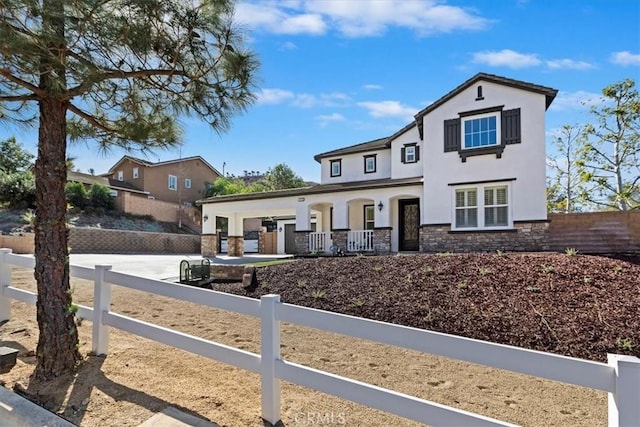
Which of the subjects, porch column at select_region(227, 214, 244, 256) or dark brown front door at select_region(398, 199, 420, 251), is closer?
dark brown front door at select_region(398, 199, 420, 251)

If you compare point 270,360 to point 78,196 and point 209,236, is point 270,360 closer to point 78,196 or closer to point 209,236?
point 209,236

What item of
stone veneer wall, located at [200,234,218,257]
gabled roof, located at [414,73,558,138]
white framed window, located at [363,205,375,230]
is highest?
gabled roof, located at [414,73,558,138]

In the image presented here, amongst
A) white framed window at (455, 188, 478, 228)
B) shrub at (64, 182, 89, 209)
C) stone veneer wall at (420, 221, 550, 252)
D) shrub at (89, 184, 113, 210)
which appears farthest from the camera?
shrub at (89, 184, 113, 210)

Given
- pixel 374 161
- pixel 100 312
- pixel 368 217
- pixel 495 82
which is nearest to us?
pixel 100 312

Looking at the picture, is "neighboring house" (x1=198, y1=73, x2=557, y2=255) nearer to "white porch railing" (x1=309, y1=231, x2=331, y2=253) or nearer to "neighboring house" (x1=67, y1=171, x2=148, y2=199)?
"white porch railing" (x1=309, y1=231, x2=331, y2=253)

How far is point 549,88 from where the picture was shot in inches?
→ 524

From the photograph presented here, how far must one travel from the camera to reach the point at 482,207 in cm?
1442

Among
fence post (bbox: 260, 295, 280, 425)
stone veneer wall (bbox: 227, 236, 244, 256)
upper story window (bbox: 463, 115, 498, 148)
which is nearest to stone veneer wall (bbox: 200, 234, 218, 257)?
stone veneer wall (bbox: 227, 236, 244, 256)

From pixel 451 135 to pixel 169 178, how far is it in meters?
30.4

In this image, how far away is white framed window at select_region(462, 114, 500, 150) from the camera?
Answer: 1426 centimetres

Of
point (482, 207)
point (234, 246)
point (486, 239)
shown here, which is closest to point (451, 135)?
point (482, 207)

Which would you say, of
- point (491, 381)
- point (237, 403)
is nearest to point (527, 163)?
point (491, 381)

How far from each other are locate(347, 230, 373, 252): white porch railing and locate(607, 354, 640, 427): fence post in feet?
48.7

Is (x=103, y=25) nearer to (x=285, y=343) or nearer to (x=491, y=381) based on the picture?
(x=285, y=343)
